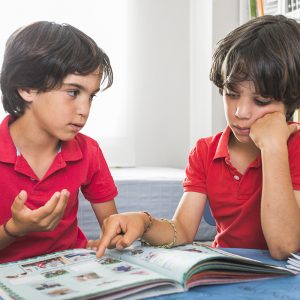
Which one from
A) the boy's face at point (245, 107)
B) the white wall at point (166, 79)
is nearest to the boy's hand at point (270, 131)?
→ the boy's face at point (245, 107)

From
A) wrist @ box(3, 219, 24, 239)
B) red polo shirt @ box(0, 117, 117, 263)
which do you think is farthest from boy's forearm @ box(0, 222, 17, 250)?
red polo shirt @ box(0, 117, 117, 263)

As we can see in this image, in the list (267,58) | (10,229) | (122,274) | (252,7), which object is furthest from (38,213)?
(252,7)

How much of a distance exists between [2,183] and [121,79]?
139 cm

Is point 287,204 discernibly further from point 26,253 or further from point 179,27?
point 179,27

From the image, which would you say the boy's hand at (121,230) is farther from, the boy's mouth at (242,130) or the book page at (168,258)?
the boy's mouth at (242,130)

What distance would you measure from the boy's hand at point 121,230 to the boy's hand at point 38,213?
0.08m

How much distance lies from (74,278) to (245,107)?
539 millimetres

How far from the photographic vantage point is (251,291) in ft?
2.09

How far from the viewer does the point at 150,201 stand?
184 cm

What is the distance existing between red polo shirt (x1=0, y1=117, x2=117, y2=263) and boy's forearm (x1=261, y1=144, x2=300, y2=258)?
0.41 m

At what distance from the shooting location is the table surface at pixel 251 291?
613mm

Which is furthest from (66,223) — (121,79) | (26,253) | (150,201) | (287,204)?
(121,79)

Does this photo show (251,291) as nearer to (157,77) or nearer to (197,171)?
(197,171)

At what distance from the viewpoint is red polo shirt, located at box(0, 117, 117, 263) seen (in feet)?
3.44
